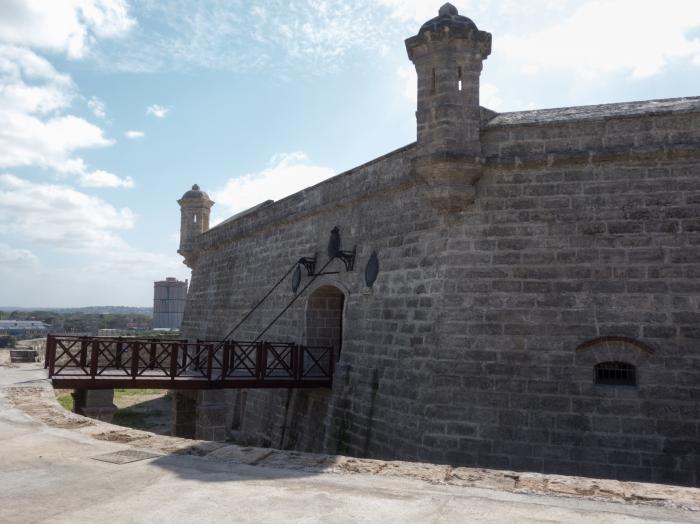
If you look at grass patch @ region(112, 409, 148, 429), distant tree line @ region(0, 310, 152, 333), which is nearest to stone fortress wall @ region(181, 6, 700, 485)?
grass patch @ region(112, 409, 148, 429)

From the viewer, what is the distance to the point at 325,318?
45.2 feet

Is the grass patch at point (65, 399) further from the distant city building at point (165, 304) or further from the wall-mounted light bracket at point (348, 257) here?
the distant city building at point (165, 304)

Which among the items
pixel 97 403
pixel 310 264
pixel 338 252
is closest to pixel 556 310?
pixel 338 252

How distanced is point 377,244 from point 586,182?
403 cm

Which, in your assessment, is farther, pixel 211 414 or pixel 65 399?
pixel 65 399

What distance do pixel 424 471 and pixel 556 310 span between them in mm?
4402

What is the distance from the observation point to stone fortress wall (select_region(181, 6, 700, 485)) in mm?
8102

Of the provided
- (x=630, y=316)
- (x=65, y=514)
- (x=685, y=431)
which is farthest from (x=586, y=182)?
(x=65, y=514)

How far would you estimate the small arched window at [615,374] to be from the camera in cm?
832

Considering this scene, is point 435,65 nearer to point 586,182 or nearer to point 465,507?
point 586,182

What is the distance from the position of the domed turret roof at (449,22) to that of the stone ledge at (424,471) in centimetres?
694

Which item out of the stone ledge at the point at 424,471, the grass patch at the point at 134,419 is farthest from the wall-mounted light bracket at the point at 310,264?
the grass patch at the point at 134,419

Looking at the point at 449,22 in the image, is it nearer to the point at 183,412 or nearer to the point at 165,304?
the point at 183,412

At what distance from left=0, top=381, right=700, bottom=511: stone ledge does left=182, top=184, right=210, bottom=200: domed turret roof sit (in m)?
17.1
